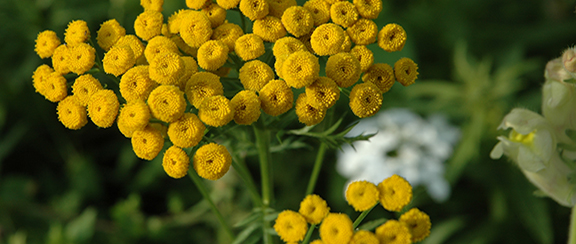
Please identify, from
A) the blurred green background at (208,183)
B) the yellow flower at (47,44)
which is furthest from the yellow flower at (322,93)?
the blurred green background at (208,183)

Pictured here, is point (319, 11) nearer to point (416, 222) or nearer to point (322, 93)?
point (322, 93)

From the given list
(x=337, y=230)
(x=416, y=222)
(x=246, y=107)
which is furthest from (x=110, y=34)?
(x=416, y=222)

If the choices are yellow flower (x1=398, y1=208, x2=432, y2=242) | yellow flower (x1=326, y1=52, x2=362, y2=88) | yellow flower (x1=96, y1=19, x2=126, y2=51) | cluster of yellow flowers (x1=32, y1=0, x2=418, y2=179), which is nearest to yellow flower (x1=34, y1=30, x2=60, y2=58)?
cluster of yellow flowers (x1=32, y1=0, x2=418, y2=179)

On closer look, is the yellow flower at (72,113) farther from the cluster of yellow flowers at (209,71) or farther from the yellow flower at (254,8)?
the yellow flower at (254,8)

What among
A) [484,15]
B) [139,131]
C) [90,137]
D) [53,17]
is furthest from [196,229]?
[484,15]

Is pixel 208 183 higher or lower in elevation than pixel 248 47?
lower
